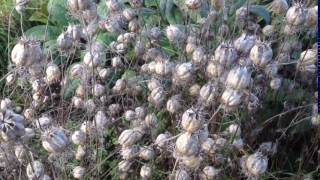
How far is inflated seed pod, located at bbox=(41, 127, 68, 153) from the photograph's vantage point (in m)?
0.97

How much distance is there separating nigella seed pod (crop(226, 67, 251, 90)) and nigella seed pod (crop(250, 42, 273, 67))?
83mm

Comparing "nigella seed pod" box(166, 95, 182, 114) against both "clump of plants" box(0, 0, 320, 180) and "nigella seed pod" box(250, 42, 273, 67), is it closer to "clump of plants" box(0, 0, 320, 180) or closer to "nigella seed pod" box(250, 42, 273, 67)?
"clump of plants" box(0, 0, 320, 180)

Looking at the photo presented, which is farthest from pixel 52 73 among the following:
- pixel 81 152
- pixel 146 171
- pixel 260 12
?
pixel 260 12

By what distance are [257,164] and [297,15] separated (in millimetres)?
381

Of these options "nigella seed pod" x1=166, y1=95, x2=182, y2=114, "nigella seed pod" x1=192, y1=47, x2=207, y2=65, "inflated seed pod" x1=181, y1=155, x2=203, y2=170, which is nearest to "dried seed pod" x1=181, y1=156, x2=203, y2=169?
"inflated seed pod" x1=181, y1=155, x2=203, y2=170

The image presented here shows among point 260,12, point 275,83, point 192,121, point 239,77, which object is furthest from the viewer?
point 260,12

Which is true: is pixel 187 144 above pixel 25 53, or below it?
below

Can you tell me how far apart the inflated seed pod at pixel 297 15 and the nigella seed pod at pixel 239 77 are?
29cm

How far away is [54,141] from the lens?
977mm

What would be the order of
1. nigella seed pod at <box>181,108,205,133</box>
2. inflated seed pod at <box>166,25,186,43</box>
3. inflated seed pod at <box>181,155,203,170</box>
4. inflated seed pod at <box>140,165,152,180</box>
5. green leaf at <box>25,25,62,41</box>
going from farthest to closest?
green leaf at <box>25,25,62,41</box> < inflated seed pod at <box>166,25,186,43</box> < inflated seed pod at <box>140,165,152,180</box> < inflated seed pod at <box>181,155,203,170</box> < nigella seed pod at <box>181,108,205,133</box>

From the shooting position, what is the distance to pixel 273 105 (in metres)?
1.75

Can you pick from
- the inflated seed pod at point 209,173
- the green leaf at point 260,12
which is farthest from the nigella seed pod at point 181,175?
the green leaf at point 260,12

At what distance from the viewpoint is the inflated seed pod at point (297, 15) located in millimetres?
1270

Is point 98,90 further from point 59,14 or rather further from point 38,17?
point 38,17
